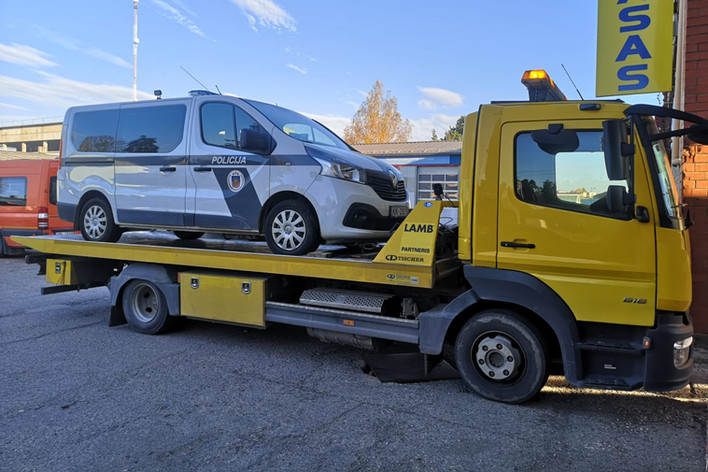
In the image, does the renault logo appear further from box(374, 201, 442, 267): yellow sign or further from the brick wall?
the brick wall

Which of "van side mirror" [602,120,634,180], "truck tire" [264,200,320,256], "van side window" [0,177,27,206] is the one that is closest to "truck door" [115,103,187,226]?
"truck tire" [264,200,320,256]

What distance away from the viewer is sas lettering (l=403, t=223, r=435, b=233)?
14.7 feet

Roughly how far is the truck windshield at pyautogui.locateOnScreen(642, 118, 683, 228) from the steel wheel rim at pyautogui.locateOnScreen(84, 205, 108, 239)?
626cm

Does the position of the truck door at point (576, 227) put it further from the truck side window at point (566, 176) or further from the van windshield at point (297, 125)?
the van windshield at point (297, 125)

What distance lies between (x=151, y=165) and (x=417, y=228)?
142 inches

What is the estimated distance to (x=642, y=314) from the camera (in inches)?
147

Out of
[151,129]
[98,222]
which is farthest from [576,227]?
[98,222]

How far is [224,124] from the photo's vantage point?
5.77m

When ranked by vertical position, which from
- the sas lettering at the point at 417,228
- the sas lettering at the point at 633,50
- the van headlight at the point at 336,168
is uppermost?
the sas lettering at the point at 633,50

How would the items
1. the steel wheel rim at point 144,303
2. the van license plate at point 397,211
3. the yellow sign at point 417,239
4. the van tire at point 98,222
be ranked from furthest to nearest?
the van tire at point 98,222
the steel wheel rim at point 144,303
the van license plate at point 397,211
the yellow sign at point 417,239

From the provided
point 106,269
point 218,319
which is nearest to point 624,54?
point 218,319

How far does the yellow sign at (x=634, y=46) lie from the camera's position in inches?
237

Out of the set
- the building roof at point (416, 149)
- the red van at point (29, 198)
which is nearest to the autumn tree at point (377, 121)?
the building roof at point (416, 149)

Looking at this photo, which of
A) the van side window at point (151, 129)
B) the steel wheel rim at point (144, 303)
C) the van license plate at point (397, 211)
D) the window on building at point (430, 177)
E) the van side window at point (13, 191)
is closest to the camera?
the van license plate at point (397, 211)
